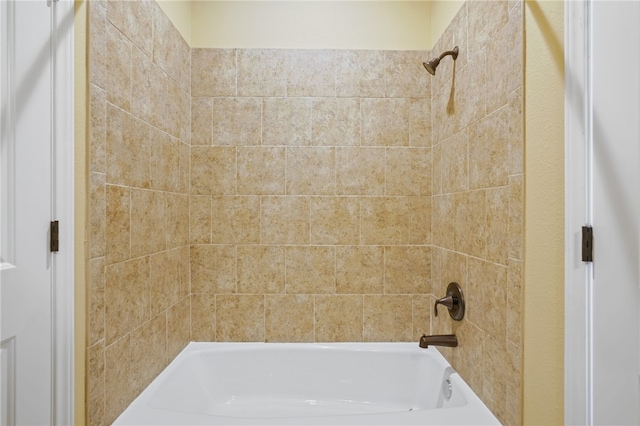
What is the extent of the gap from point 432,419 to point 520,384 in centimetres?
35

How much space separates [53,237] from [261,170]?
125 centimetres

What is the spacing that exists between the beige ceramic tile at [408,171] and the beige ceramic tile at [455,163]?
167 mm

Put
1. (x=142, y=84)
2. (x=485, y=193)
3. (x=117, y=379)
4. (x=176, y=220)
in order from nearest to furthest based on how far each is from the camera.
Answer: (x=117, y=379) < (x=485, y=193) < (x=142, y=84) < (x=176, y=220)

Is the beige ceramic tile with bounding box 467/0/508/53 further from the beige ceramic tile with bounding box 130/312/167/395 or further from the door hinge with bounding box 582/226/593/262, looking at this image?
the beige ceramic tile with bounding box 130/312/167/395

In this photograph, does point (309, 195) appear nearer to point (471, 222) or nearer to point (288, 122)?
point (288, 122)

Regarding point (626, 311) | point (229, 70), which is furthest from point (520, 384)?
point (229, 70)

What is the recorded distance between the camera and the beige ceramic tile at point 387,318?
2332mm

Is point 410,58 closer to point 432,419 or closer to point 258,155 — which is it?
point 258,155

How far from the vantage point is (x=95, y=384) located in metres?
1.34

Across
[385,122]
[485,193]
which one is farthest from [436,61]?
[485,193]

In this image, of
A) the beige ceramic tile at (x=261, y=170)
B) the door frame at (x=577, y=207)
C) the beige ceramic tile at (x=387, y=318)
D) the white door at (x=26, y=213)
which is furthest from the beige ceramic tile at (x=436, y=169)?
the white door at (x=26, y=213)

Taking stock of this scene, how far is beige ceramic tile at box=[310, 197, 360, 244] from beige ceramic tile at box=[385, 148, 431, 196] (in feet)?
0.76

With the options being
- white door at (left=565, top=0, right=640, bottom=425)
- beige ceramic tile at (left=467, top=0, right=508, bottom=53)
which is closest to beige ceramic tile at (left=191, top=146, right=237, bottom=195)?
beige ceramic tile at (left=467, top=0, right=508, bottom=53)

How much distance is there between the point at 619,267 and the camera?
98 centimetres
